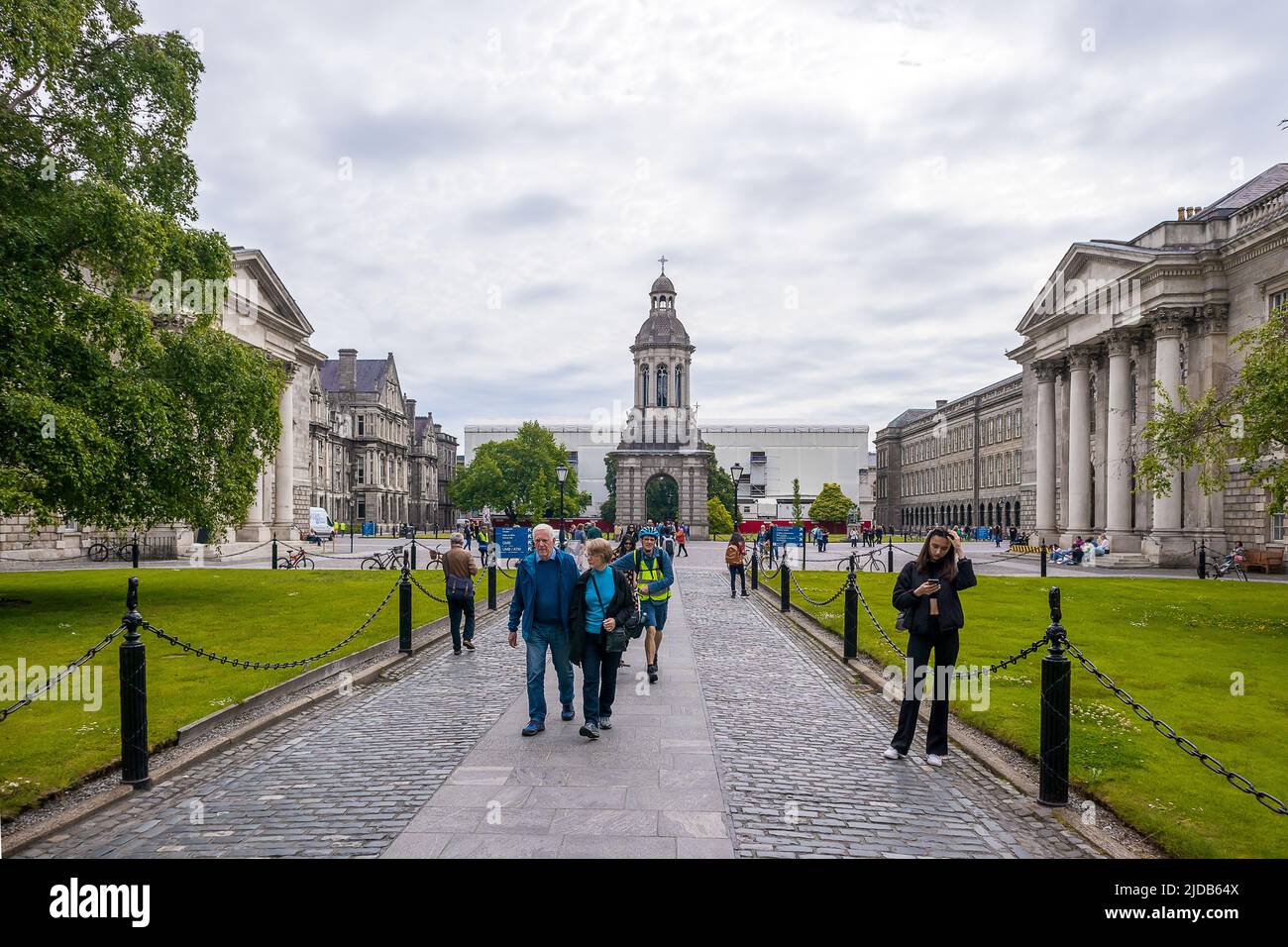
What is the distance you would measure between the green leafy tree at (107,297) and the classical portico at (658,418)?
60.8m

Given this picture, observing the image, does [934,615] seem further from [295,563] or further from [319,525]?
[319,525]

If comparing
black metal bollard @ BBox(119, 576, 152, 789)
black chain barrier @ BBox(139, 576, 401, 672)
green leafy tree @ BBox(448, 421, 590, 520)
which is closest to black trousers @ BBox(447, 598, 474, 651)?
black chain barrier @ BBox(139, 576, 401, 672)

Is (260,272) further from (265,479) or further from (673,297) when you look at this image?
(673,297)

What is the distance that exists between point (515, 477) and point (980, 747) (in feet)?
273

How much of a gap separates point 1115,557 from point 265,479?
127 feet

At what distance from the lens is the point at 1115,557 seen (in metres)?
35.7

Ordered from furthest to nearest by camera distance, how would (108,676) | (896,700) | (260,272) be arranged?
(260,272) → (108,676) → (896,700)

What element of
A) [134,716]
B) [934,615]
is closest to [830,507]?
[934,615]

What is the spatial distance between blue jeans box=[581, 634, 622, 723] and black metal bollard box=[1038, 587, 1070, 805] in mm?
3707

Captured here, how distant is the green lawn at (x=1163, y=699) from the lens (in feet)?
20.0

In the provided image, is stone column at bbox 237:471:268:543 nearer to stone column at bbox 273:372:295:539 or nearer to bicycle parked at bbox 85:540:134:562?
stone column at bbox 273:372:295:539

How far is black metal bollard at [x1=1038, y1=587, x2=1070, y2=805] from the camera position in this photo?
21.0 feet

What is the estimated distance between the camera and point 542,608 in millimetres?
8375
